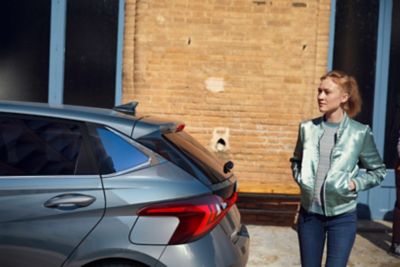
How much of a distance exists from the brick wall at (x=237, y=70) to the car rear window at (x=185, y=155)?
3.51m

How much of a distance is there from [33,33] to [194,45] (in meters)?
2.22

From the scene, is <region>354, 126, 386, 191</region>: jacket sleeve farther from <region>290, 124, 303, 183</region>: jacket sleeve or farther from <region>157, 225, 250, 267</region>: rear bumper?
<region>157, 225, 250, 267</region>: rear bumper

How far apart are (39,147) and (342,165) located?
79.0 inches

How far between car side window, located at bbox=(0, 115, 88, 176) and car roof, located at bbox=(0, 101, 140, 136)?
0.14 ft

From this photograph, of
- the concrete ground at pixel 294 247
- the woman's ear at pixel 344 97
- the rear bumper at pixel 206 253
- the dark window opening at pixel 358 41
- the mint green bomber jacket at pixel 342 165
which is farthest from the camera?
the dark window opening at pixel 358 41

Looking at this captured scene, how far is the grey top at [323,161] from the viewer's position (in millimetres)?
3826

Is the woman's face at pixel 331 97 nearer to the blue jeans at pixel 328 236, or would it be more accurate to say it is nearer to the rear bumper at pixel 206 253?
the blue jeans at pixel 328 236

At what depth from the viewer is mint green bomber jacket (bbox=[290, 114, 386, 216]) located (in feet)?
12.4

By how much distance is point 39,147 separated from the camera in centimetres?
360

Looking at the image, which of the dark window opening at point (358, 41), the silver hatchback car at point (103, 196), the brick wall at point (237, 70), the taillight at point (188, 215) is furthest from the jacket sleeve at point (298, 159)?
the dark window opening at point (358, 41)

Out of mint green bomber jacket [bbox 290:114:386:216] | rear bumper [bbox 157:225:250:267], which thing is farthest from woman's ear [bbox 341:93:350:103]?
rear bumper [bbox 157:225:250:267]

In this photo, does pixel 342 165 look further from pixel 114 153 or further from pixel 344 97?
pixel 114 153

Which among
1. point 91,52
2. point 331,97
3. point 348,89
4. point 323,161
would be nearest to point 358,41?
point 91,52

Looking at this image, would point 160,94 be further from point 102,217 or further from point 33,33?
point 102,217
